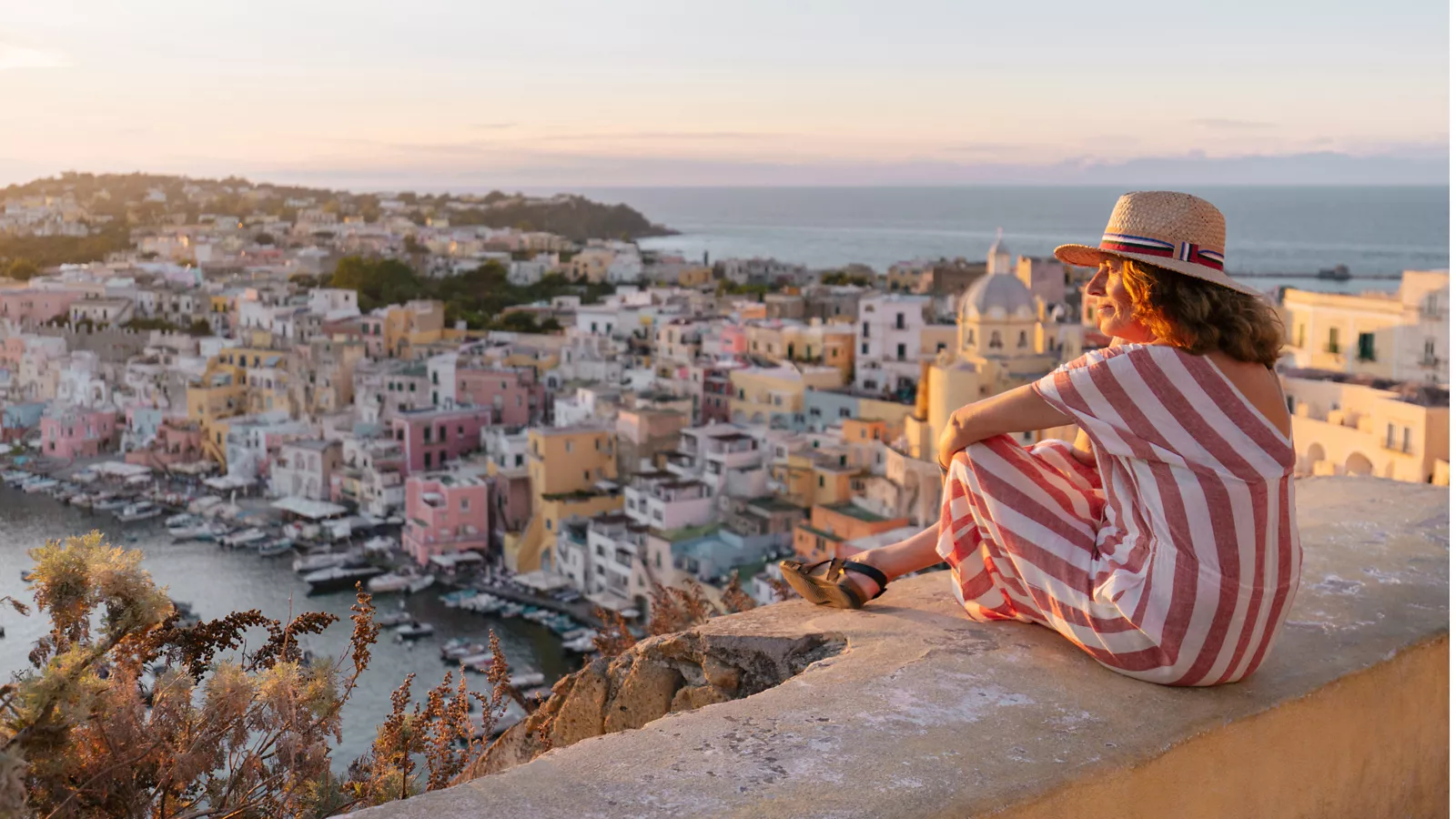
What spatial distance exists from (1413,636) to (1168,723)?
0.45 m

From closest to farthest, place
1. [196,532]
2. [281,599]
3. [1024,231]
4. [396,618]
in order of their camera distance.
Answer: [396,618] → [281,599] → [196,532] → [1024,231]

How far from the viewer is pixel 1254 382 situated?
1373mm

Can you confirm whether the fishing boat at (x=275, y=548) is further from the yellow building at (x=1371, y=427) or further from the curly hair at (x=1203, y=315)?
the curly hair at (x=1203, y=315)

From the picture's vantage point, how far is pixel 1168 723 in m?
1.29

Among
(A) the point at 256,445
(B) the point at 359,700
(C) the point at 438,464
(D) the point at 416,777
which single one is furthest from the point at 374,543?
(D) the point at 416,777

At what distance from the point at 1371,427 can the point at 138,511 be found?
12179 mm

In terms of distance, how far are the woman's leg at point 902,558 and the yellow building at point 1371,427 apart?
7.30 meters

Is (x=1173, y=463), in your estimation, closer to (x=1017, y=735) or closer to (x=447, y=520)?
(x=1017, y=735)

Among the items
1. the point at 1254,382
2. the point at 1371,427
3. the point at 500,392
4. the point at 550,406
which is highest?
the point at 1254,382

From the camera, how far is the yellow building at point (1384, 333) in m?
11.5

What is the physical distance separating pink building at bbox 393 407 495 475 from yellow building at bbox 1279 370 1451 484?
9679mm

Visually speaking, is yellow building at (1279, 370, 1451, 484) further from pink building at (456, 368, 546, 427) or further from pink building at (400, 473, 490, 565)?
pink building at (456, 368, 546, 427)

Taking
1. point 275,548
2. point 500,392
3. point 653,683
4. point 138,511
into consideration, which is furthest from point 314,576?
point 653,683

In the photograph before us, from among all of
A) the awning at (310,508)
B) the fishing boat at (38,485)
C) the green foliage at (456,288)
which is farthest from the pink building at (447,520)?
the green foliage at (456,288)
